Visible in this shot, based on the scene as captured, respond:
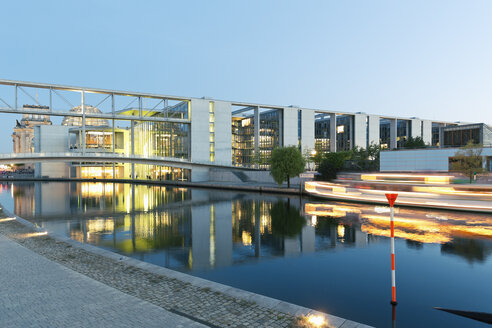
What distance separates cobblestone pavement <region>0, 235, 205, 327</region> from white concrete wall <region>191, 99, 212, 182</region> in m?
55.5

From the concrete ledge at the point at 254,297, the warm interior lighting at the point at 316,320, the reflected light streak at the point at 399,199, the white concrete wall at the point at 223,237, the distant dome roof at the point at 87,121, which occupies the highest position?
the distant dome roof at the point at 87,121

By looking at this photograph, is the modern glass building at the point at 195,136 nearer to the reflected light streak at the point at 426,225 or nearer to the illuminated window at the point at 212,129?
the illuminated window at the point at 212,129

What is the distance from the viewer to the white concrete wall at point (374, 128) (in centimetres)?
8344

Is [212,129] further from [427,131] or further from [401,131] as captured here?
[427,131]

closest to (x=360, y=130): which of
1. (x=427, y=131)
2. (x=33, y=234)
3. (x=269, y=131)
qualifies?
(x=269, y=131)

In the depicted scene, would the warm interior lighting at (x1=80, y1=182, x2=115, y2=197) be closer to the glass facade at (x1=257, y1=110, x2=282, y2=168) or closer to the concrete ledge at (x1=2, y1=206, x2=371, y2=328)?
the concrete ledge at (x1=2, y1=206, x2=371, y2=328)

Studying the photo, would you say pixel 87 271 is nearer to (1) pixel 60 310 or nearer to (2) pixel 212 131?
(1) pixel 60 310

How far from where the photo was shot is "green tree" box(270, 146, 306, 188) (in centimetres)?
4356

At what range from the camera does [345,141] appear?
90.9 meters

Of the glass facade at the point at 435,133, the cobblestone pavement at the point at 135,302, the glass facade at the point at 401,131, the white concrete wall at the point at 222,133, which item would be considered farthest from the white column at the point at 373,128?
the cobblestone pavement at the point at 135,302

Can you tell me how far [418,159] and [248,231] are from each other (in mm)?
A: 42306

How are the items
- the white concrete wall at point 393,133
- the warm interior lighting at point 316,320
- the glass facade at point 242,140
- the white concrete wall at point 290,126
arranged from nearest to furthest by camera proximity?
the warm interior lighting at point 316,320
the white concrete wall at point 290,126
the white concrete wall at point 393,133
the glass facade at point 242,140

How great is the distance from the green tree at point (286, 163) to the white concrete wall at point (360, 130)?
1690 inches

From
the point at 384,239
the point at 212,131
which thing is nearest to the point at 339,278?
the point at 384,239
